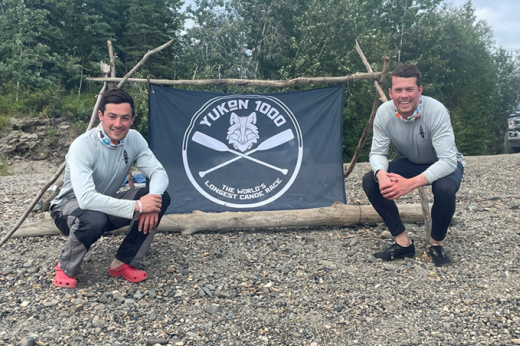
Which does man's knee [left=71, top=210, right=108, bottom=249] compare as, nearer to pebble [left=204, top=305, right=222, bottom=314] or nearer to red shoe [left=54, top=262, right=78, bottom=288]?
red shoe [left=54, top=262, right=78, bottom=288]

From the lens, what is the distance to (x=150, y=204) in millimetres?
3180

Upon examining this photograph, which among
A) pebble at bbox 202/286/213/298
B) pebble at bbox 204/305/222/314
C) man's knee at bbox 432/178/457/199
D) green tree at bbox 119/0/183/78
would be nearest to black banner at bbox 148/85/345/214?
pebble at bbox 202/286/213/298

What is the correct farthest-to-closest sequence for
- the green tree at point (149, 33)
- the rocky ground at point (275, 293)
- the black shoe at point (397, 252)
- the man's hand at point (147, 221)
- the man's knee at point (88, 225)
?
1. the green tree at point (149, 33)
2. the black shoe at point (397, 252)
3. the man's hand at point (147, 221)
4. the man's knee at point (88, 225)
5. the rocky ground at point (275, 293)

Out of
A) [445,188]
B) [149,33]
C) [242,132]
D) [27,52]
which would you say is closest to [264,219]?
[242,132]

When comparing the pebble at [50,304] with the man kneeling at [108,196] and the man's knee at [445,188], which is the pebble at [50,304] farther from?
the man's knee at [445,188]

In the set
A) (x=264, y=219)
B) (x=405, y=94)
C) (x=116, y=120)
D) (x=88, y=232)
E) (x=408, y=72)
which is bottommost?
(x=264, y=219)

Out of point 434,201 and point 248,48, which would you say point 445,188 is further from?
point 248,48

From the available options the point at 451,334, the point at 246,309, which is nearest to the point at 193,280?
the point at 246,309

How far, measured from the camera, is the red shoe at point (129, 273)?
341 cm

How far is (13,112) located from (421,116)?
19.5m

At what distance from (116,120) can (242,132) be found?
212cm

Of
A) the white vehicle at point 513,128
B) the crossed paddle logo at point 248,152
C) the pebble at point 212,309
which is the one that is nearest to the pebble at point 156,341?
the pebble at point 212,309

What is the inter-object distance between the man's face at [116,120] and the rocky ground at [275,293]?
3.94 feet

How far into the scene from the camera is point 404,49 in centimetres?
2752
